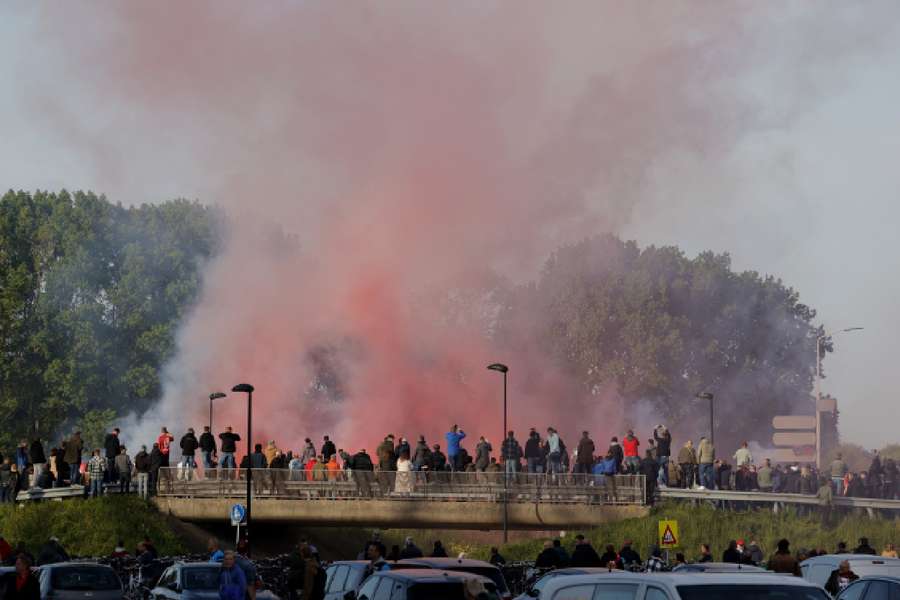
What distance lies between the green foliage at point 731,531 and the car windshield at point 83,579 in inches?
→ 881

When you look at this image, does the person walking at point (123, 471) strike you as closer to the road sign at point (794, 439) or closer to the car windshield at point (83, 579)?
the road sign at point (794, 439)

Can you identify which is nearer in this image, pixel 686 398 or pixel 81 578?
pixel 81 578

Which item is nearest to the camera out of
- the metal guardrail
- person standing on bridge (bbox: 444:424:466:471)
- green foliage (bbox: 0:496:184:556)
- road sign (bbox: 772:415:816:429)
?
the metal guardrail

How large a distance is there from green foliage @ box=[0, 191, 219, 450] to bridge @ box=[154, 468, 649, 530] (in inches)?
1332

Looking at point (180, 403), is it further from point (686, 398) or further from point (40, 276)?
point (686, 398)

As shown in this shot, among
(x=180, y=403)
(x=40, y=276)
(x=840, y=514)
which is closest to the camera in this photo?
(x=840, y=514)

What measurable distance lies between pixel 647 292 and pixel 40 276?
128 ft

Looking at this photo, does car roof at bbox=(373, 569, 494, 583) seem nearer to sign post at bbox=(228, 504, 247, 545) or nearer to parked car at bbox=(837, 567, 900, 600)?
parked car at bbox=(837, 567, 900, 600)

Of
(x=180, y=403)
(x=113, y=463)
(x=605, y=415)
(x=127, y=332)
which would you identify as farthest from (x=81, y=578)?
(x=605, y=415)

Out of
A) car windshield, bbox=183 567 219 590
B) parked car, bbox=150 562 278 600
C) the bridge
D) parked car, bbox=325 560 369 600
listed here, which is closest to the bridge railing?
the bridge

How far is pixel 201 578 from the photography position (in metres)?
33.8

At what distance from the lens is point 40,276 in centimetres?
10112

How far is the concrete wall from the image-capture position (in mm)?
61081

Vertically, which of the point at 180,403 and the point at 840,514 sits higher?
the point at 180,403
